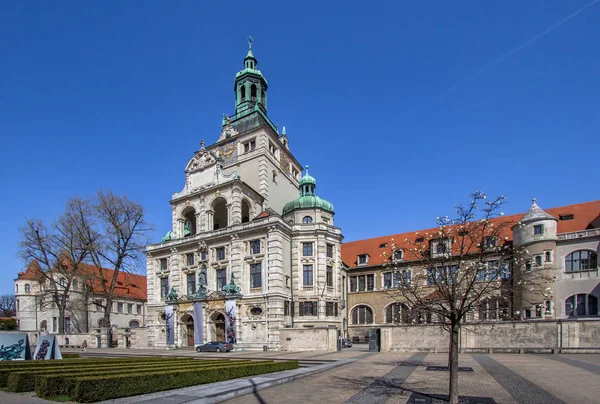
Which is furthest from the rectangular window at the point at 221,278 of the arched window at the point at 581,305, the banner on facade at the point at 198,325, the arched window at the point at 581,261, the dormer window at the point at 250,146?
the arched window at the point at 581,261

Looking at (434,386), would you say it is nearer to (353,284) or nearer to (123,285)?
(353,284)

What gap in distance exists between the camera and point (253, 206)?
4925cm

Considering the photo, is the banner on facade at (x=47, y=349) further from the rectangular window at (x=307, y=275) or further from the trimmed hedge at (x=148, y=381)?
the rectangular window at (x=307, y=275)

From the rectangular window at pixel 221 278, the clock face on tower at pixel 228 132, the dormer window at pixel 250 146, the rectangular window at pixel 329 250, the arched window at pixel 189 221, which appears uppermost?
the clock face on tower at pixel 228 132

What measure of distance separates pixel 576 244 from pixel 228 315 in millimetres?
34928

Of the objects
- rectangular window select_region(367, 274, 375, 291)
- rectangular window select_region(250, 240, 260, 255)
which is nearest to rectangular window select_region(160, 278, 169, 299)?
rectangular window select_region(250, 240, 260, 255)

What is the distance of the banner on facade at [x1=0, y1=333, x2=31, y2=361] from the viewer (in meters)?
22.2

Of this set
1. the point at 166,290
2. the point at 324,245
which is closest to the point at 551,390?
the point at 324,245

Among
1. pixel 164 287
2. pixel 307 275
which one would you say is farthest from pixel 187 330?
pixel 307 275

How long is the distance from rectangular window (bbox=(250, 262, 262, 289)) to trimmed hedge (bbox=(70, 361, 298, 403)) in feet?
77.5

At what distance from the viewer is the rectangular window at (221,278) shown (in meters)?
44.7

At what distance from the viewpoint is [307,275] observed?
43.8 meters

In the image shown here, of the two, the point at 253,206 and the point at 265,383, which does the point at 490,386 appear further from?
the point at 253,206

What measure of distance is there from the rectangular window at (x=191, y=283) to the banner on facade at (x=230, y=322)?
744cm
